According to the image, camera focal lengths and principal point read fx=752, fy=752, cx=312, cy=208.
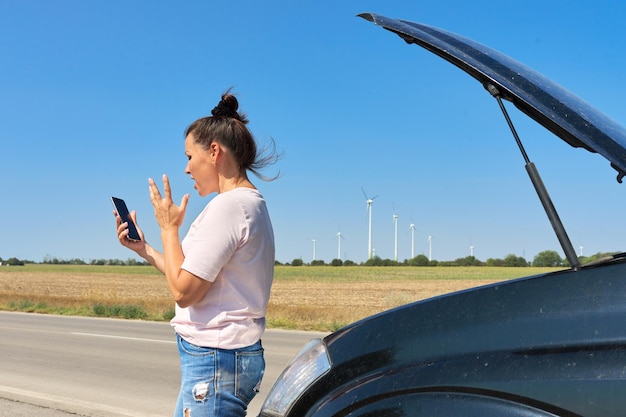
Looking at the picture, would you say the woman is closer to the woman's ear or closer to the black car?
the woman's ear

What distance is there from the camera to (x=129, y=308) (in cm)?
2120

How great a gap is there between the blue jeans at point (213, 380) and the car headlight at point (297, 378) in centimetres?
42

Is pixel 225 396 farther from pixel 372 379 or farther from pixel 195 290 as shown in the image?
pixel 372 379

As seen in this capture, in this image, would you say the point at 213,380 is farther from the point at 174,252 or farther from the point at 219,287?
the point at 174,252

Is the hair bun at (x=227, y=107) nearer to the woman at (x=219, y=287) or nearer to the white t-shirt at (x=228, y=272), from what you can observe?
the woman at (x=219, y=287)

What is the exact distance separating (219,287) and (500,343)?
3.71 ft

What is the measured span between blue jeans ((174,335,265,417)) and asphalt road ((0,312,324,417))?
14.4 feet

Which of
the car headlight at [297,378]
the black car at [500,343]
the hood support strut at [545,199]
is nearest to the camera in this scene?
the black car at [500,343]

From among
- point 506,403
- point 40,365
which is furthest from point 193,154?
point 40,365

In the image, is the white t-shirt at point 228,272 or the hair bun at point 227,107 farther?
the hair bun at point 227,107

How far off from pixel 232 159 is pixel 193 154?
138 millimetres

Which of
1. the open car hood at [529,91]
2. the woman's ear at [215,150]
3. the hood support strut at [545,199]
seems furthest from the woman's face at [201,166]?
the hood support strut at [545,199]

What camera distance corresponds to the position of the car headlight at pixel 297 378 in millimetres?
1979

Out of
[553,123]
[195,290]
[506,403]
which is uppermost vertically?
[553,123]
